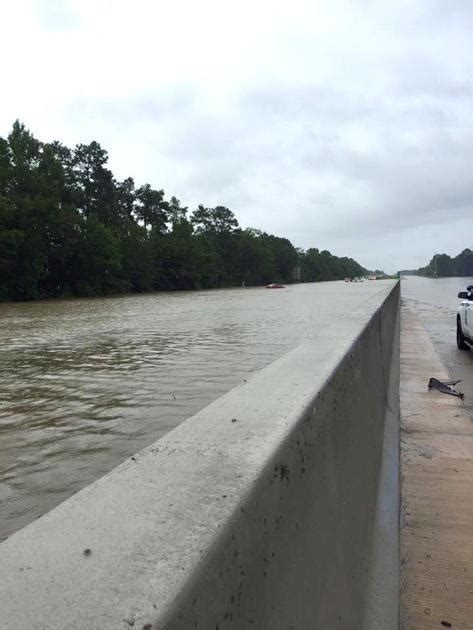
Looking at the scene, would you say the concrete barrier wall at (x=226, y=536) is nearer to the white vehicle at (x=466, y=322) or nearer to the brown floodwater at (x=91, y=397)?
the brown floodwater at (x=91, y=397)

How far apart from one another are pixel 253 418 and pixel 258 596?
A: 763 millimetres

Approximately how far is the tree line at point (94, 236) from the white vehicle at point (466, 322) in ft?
128

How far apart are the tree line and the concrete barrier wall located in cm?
4509

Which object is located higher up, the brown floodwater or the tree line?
the tree line

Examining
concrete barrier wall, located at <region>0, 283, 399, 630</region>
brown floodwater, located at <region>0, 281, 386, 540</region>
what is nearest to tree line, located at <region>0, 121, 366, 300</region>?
brown floodwater, located at <region>0, 281, 386, 540</region>

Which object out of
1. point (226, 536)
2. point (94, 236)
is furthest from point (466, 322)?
point (94, 236)

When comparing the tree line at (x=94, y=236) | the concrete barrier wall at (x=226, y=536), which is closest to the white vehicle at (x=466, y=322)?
the concrete barrier wall at (x=226, y=536)

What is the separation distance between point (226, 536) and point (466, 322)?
11915mm

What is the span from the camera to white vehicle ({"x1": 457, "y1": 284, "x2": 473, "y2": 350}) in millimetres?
11602

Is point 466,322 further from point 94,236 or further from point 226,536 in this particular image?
point 94,236

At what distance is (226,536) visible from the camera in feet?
3.96

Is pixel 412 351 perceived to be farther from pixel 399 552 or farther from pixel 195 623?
pixel 195 623

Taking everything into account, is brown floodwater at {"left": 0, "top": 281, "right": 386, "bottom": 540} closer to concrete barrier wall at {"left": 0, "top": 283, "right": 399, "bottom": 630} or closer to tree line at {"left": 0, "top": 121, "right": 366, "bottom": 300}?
concrete barrier wall at {"left": 0, "top": 283, "right": 399, "bottom": 630}

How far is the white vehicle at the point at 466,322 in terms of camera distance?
11.6 metres
